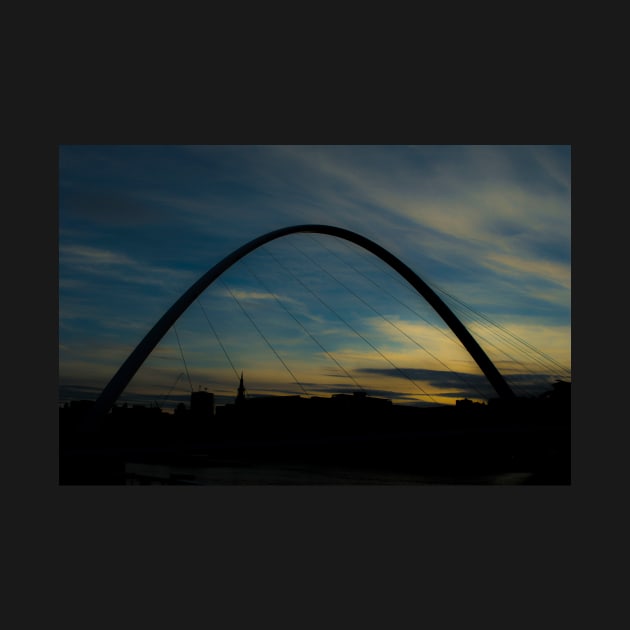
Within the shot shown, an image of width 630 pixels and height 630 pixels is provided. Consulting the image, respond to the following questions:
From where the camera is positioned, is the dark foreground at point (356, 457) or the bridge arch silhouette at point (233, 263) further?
the bridge arch silhouette at point (233, 263)

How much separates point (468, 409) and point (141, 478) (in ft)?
65.1

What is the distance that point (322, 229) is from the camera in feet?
86.4

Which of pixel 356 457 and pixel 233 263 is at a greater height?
pixel 233 263

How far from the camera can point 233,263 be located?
946 inches

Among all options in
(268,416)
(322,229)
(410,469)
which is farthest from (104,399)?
(410,469)

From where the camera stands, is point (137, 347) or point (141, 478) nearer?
point (137, 347)

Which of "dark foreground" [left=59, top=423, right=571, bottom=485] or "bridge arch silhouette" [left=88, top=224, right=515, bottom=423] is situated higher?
"bridge arch silhouette" [left=88, top=224, right=515, bottom=423]

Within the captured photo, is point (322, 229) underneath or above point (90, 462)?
above

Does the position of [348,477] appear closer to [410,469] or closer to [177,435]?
[410,469]

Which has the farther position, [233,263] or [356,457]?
[356,457]

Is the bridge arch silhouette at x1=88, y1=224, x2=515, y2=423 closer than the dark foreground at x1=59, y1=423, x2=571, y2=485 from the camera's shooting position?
No

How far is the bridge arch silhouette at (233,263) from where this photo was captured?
20.7 metres

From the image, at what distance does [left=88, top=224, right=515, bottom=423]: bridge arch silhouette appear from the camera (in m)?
20.7

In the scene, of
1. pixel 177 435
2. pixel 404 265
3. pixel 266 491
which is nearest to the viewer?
pixel 266 491
